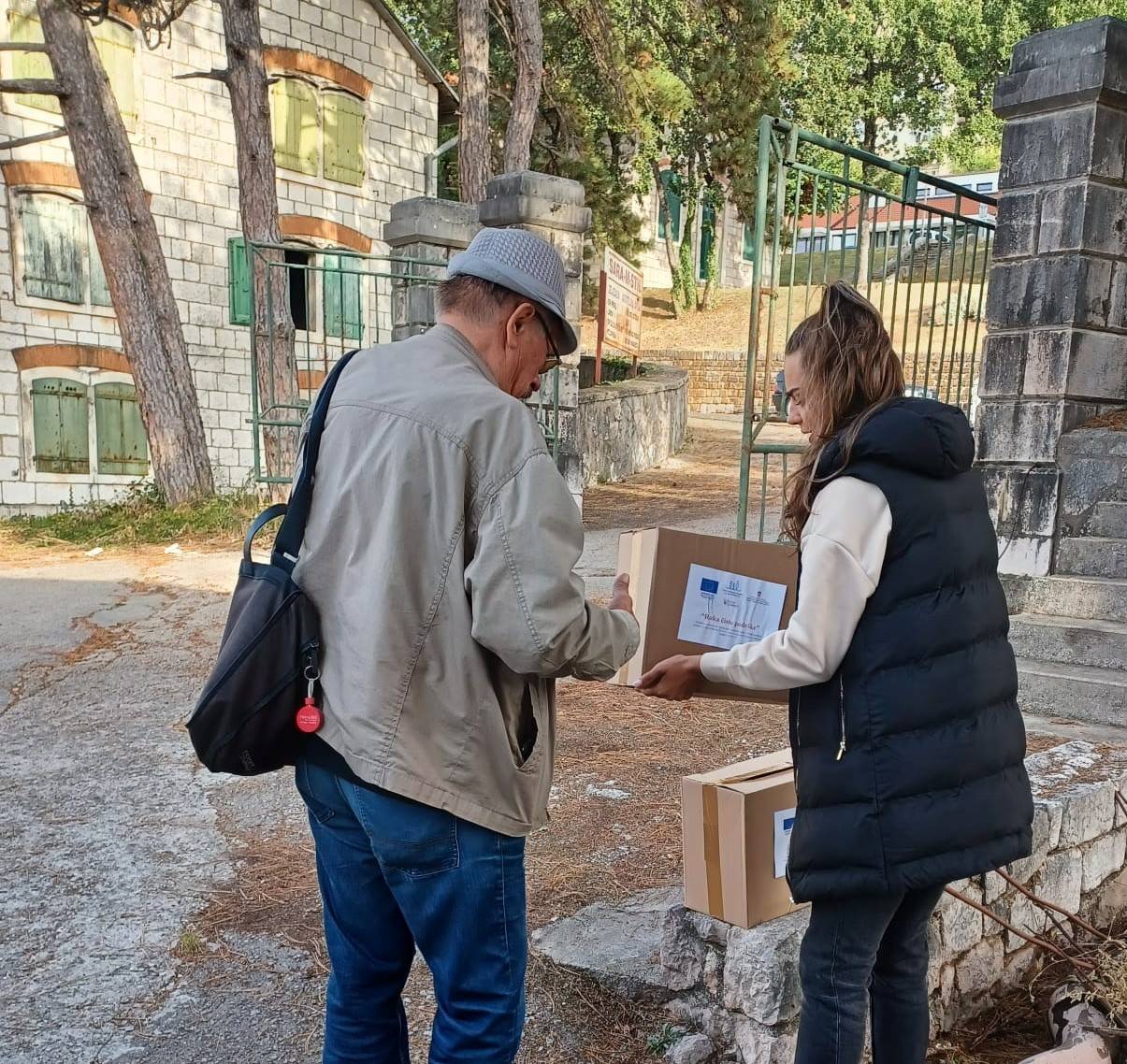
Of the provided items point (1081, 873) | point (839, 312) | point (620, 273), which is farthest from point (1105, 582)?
point (620, 273)

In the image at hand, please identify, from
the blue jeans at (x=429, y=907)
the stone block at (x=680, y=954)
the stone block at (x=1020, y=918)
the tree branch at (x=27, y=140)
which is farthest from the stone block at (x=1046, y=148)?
the tree branch at (x=27, y=140)

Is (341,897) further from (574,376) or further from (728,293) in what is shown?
(728,293)

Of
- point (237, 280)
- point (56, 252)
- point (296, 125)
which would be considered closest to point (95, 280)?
point (56, 252)

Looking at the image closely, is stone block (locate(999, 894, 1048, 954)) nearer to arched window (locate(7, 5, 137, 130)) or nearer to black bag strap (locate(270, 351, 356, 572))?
black bag strap (locate(270, 351, 356, 572))

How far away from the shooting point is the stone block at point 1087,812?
3516 mm

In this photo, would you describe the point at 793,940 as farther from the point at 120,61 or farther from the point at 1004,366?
the point at 120,61

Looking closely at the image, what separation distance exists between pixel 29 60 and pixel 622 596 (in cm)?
1467

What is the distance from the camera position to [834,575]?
6.41ft

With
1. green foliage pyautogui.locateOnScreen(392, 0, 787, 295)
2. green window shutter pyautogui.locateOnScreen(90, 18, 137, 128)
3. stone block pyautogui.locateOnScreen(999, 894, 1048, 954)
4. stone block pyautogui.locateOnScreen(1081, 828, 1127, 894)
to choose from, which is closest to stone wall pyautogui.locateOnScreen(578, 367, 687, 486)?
green foliage pyautogui.locateOnScreen(392, 0, 787, 295)

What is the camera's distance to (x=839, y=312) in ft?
6.97

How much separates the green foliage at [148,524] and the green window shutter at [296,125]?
7.32m

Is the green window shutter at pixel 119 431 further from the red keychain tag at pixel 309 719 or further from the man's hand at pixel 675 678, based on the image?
the red keychain tag at pixel 309 719

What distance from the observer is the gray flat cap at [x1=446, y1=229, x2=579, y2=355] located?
1883 mm

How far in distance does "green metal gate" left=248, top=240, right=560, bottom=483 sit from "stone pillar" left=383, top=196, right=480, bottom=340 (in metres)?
0.01
